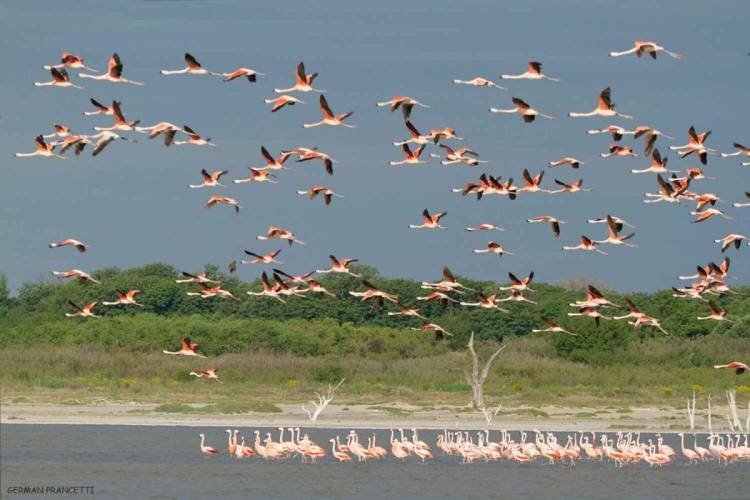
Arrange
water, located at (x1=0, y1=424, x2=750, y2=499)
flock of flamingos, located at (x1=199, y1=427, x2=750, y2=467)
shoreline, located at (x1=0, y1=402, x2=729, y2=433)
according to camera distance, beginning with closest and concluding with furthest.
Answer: water, located at (x1=0, y1=424, x2=750, y2=499), flock of flamingos, located at (x1=199, y1=427, x2=750, y2=467), shoreline, located at (x1=0, y1=402, x2=729, y2=433)

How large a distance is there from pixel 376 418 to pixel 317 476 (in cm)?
1303

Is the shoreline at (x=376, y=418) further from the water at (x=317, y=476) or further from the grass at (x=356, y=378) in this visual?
the water at (x=317, y=476)

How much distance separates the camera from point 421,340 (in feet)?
236

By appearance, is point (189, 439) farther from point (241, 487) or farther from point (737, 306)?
point (737, 306)

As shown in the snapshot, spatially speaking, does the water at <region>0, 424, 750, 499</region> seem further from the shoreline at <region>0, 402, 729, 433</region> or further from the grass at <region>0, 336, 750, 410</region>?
the grass at <region>0, 336, 750, 410</region>

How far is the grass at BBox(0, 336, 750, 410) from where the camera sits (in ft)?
181

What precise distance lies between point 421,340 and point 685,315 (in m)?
12.1

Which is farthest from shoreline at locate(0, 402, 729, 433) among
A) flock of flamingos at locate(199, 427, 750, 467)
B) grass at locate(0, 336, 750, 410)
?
flock of flamingos at locate(199, 427, 750, 467)

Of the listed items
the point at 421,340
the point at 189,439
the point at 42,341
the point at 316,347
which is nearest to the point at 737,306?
the point at 421,340

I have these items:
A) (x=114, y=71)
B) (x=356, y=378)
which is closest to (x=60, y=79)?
(x=114, y=71)

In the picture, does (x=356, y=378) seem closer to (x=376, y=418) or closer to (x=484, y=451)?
(x=376, y=418)

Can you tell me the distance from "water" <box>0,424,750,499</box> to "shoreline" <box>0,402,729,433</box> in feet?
16.8

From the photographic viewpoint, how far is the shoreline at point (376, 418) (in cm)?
4928

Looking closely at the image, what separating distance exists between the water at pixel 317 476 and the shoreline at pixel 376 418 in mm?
5107
